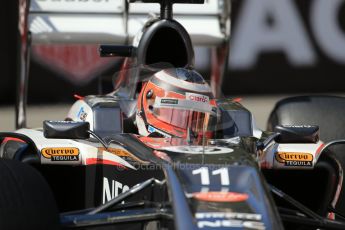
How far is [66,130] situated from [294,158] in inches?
54.1

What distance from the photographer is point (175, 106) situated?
5.41 metres

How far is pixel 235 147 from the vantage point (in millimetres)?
4914

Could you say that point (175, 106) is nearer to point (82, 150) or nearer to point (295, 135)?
point (82, 150)

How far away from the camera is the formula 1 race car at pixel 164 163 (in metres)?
4.32

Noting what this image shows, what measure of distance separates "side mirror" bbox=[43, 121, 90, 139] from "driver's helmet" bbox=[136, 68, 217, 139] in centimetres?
47

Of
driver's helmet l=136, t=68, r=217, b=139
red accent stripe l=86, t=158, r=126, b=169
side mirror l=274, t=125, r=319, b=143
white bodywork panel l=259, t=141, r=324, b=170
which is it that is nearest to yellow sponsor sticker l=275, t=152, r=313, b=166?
white bodywork panel l=259, t=141, r=324, b=170

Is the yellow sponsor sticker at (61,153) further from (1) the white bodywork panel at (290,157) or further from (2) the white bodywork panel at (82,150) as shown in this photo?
(1) the white bodywork panel at (290,157)

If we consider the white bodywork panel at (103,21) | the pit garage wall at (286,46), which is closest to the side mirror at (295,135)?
the white bodywork panel at (103,21)

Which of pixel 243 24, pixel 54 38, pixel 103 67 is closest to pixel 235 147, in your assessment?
pixel 54 38

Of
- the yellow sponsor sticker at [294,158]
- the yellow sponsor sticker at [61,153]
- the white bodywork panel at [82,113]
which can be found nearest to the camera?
the yellow sponsor sticker at [61,153]

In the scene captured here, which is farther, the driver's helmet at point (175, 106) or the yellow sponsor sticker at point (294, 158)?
the yellow sponsor sticker at point (294, 158)

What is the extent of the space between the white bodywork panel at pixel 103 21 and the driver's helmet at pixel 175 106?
1996mm

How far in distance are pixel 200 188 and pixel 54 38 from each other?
348 centimetres

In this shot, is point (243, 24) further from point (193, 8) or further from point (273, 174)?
point (273, 174)
